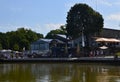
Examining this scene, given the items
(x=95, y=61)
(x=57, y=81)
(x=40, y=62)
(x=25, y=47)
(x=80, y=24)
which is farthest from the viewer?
(x=25, y=47)

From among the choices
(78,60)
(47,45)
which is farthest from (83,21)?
(78,60)

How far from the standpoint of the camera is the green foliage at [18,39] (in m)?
114

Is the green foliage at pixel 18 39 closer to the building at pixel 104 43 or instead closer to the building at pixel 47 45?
the building at pixel 47 45

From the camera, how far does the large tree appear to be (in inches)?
2992

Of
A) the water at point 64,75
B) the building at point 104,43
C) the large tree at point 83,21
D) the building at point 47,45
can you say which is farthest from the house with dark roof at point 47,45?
the water at point 64,75

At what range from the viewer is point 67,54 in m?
70.9

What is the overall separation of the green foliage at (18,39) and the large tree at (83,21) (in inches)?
1320

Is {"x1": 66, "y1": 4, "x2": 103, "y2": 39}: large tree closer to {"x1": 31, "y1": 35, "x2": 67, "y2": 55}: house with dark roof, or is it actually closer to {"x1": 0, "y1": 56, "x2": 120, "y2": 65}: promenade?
{"x1": 31, "y1": 35, "x2": 67, "y2": 55}: house with dark roof

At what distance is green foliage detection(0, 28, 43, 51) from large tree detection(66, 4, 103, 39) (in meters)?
33.5

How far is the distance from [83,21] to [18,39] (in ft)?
136

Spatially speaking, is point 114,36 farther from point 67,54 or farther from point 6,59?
point 6,59

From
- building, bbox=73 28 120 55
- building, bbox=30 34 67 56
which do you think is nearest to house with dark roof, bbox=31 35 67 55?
building, bbox=30 34 67 56

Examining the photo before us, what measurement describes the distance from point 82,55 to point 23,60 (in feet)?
34.4

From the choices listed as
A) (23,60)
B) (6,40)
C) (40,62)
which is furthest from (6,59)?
(6,40)
